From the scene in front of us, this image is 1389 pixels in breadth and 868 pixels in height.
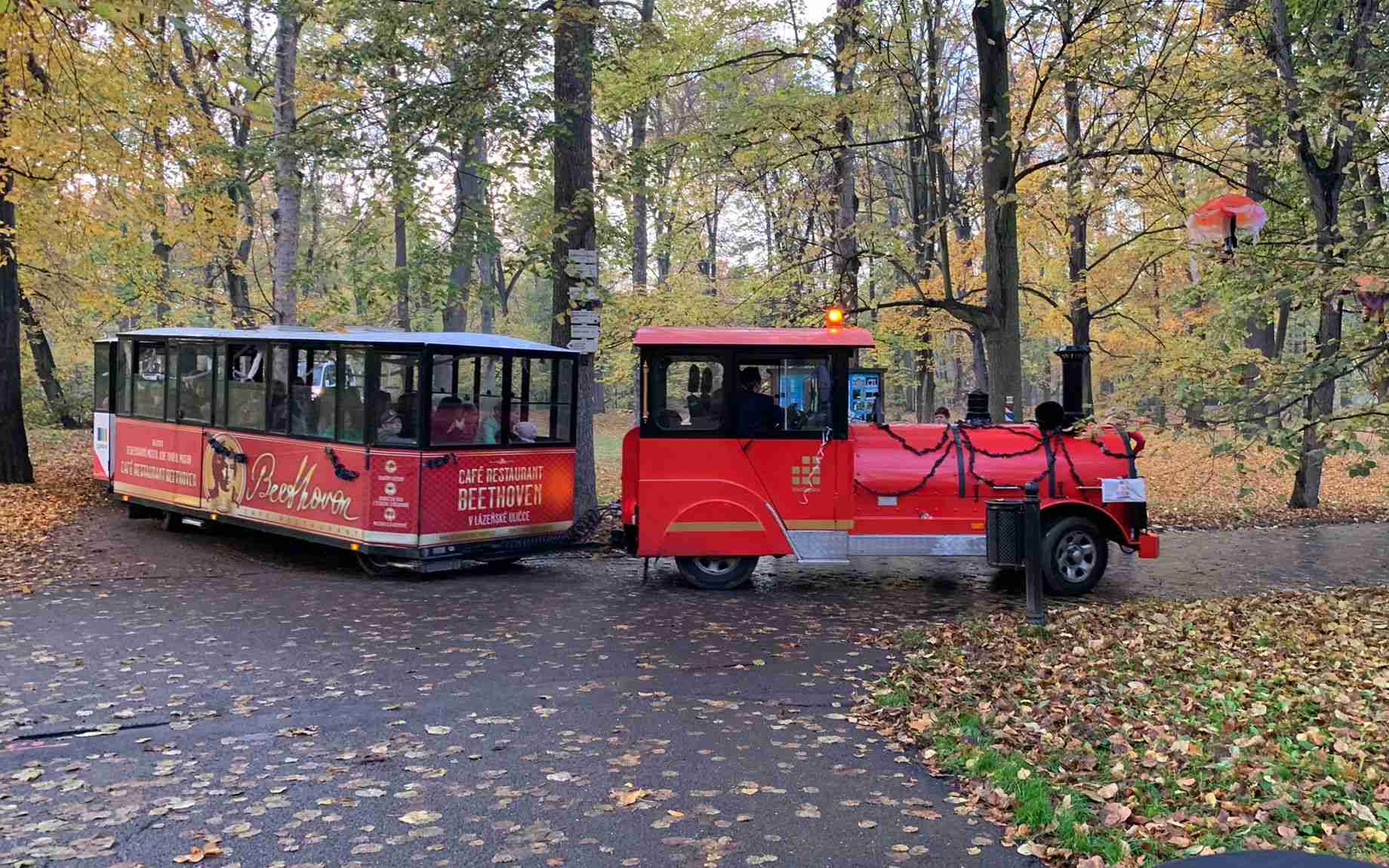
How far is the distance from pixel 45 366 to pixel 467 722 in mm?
24079

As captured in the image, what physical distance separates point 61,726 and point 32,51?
791cm

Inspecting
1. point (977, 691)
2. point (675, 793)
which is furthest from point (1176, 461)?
point (675, 793)

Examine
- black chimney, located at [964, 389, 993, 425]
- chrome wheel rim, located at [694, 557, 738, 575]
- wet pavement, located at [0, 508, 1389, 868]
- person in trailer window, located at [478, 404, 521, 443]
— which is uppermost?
black chimney, located at [964, 389, 993, 425]

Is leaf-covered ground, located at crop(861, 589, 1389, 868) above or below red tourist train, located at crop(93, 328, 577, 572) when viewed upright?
below

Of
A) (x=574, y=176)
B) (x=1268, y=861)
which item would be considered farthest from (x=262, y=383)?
(x=1268, y=861)

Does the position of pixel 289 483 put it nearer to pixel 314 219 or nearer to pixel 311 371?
pixel 311 371

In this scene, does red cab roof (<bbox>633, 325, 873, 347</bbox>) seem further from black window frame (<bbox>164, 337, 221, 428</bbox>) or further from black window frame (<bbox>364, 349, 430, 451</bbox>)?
black window frame (<bbox>164, 337, 221, 428</bbox>)

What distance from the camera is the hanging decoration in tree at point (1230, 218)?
27.2ft

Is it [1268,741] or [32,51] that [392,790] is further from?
[32,51]

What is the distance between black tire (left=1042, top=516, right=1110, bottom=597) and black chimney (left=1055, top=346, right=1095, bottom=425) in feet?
3.57

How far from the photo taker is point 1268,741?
5.05 meters

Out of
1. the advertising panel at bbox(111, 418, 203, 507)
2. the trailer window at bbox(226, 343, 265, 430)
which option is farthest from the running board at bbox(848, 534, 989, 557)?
the advertising panel at bbox(111, 418, 203, 507)

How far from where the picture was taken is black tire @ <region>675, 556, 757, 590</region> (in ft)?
33.4

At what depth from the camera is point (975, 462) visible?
10180 mm
